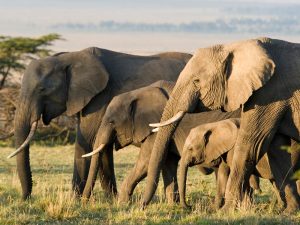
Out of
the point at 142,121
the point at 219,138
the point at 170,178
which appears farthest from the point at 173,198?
the point at 142,121

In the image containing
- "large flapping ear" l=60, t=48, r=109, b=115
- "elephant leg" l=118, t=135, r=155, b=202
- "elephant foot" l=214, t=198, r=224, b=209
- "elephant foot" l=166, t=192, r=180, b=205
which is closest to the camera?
"elephant foot" l=214, t=198, r=224, b=209

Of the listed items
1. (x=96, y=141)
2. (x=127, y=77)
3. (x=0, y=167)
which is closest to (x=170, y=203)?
(x=96, y=141)

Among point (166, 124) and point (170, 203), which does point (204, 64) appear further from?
point (170, 203)

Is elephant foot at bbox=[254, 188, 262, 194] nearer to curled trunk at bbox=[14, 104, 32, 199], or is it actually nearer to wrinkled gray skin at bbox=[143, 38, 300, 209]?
wrinkled gray skin at bbox=[143, 38, 300, 209]

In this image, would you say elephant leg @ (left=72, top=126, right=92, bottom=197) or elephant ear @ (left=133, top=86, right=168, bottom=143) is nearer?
elephant ear @ (left=133, top=86, right=168, bottom=143)

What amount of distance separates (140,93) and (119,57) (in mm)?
1837

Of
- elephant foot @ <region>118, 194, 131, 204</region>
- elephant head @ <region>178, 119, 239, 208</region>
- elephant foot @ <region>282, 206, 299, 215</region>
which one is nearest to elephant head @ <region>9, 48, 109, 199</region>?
elephant foot @ <region>118, 194, 131, 204</region>

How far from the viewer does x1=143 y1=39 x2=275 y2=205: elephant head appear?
11305mm

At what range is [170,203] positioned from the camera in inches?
487

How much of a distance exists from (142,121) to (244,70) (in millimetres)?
2260

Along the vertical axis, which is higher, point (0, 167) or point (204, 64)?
point (204, 64)

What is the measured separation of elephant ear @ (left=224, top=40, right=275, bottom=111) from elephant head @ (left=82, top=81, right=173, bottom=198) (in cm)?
180

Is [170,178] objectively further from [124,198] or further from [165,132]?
[165,132]

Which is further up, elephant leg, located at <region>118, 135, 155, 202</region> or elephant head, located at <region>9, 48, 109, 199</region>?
elephant head, located at <region>9, 48, 109, 199</region>
